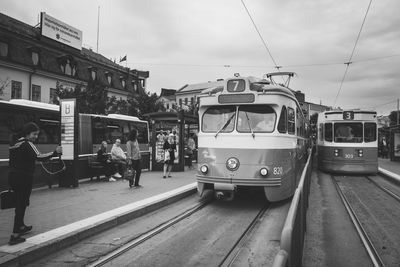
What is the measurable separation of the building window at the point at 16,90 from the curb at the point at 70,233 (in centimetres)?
3199

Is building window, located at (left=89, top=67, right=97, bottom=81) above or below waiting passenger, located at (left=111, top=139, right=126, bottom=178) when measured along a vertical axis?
above

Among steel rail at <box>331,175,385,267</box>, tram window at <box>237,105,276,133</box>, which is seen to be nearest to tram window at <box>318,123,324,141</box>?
steel rail at <box>331,175,385,267</box>

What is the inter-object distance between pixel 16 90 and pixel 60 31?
31.7 ft

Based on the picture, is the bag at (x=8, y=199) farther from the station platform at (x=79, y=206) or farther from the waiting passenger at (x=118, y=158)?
the waiting passenger at (x=118, y=158)

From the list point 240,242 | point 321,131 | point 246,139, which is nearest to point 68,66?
point 321,131

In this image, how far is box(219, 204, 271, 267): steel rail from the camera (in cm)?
503

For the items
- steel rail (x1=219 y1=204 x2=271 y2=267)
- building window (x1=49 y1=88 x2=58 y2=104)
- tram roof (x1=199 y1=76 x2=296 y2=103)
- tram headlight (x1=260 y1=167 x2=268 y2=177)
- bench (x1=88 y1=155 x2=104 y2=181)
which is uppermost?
building window (x1=49 y1=88 x2=58 y2=104)

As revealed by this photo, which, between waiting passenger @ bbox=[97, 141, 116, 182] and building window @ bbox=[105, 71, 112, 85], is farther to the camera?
building window @ bbox=[105, 71, 112, 85]

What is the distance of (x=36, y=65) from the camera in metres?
37.2

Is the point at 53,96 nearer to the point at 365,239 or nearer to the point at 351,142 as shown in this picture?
the point at 351,142

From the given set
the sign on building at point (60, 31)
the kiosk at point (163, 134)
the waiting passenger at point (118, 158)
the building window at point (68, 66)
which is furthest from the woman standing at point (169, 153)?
the sign on building at point (60, 31)

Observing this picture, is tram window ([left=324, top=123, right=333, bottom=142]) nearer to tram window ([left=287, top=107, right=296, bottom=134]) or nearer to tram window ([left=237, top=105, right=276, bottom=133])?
tram window ([left=287, top=107, right=296, bottom=134])

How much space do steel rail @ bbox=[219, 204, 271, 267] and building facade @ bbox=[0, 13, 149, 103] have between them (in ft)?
94.6

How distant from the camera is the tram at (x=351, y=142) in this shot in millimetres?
15820
